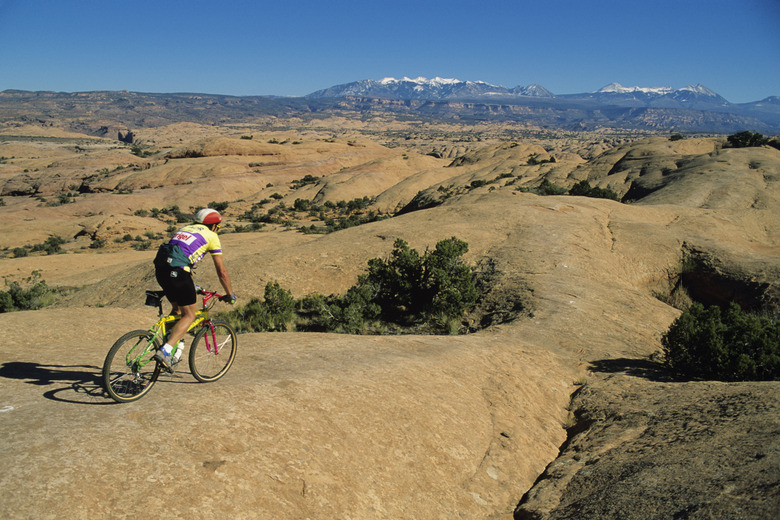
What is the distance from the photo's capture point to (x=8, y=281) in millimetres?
19516

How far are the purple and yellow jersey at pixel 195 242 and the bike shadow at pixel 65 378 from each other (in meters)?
1.63

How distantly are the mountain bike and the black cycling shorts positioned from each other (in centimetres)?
18

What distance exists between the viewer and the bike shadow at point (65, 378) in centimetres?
489

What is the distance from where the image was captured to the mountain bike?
16.2 ft

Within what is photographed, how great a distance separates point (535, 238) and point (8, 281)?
21.0 m

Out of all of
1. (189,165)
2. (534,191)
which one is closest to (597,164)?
(534,191)

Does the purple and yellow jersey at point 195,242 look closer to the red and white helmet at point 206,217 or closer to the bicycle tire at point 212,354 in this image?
the red and white helmet at point 206,217

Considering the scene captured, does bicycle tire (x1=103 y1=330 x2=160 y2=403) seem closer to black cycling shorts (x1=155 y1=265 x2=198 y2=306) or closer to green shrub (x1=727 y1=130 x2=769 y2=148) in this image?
black cycling shorts (x1=155 y1=265 x2=198 y2=306)

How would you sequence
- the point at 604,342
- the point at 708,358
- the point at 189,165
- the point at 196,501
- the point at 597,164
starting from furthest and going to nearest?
the point at 189,165 < the point at 597,164 < the point at 604,342 < the point at 708,358 < the point at 196,501

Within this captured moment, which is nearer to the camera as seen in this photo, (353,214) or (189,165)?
(353,214)

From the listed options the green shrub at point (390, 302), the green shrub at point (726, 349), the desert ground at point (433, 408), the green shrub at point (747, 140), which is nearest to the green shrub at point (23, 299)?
the desert ground at point (433, 408)

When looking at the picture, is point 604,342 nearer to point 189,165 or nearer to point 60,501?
point 60,501

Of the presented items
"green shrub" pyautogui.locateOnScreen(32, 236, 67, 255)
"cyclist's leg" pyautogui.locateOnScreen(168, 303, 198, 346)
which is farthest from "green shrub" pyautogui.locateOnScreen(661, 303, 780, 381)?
"green shrub" pyautogui.locateOnScreen(32, 236, 67, 255)

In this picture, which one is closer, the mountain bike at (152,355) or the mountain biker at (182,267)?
the mountain bike at (152,355)
